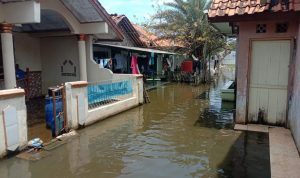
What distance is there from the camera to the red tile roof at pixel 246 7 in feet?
23.9

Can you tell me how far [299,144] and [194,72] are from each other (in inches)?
731

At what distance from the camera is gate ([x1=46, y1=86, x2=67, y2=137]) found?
7.82 m

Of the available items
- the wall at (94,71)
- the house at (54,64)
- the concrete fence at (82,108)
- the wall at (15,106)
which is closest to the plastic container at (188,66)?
the house at (54,64)

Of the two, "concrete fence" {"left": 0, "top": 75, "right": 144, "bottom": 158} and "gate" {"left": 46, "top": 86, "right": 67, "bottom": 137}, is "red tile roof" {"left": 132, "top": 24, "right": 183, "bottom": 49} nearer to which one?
"concrete fence" {"left": 0, "top": 75, "right": 144, "bottom": 158}

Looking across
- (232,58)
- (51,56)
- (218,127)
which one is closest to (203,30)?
(51,56)

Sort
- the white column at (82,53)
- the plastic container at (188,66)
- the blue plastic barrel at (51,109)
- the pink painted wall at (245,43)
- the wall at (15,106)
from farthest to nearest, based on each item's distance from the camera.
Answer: the plastic container at (188,66) < the white column at (82,53) < the pink painted wall at (245,43) < the blue plastic barrel at (51,109) < the wall at (15,106)

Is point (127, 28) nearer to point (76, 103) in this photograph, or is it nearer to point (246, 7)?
point (76, 103)

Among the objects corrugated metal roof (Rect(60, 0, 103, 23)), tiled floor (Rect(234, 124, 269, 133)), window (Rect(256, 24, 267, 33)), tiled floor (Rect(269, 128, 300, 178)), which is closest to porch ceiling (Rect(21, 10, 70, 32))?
corrugated metal roof (Rect(60, 0, 103, 23))

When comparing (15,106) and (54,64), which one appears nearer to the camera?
(15,106)

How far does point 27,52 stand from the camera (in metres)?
13.7

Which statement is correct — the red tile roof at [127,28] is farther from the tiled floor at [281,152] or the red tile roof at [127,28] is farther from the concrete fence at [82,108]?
the tiled floor at [281,152]

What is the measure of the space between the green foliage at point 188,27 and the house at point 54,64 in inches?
409

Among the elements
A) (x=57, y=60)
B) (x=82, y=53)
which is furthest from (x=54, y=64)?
(x=82, y=53)

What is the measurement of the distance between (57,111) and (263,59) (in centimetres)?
629
